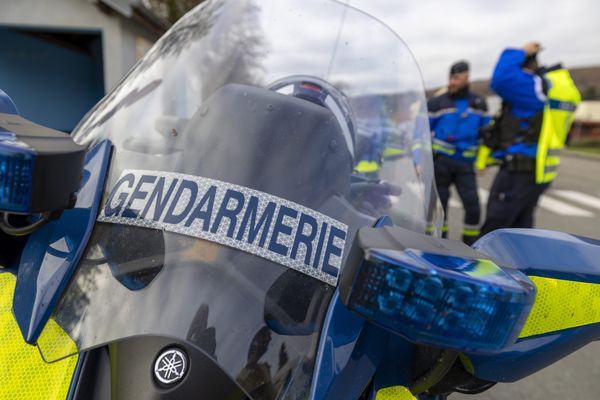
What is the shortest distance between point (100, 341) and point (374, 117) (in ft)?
4.22

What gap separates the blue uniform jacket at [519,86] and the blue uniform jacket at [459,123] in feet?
3.71

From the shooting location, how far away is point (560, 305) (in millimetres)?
876

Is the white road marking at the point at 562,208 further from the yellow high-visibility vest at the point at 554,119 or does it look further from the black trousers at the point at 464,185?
the yellow high-visibility vest at the point at 554,119

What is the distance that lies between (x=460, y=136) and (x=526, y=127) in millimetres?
1191

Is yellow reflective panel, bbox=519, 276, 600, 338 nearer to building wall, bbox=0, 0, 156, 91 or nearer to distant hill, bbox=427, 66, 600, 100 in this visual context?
building wall, bbox=0, 0, 156, 91

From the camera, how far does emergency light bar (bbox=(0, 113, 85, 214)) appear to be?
76 cm

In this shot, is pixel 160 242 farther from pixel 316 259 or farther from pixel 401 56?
pixel 401 56

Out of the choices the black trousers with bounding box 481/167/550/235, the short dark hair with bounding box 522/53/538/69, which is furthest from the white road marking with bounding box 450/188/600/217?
the short dark hair with bounding box 522/53/538/69

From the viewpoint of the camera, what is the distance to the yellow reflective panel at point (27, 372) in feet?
2.90

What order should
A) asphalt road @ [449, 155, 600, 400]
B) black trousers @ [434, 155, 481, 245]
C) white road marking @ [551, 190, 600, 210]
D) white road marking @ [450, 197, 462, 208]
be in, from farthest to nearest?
white road marking @ [551, 190, 600, 210] < white road marking @ [450, 197, 462, 208] < black trousers @ [434, 155, 481, 245] < asphalt road @ [449, 155, 600, 400]

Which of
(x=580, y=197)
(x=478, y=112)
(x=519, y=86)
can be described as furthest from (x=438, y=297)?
(x=580, y=197)

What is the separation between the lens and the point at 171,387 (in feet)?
2.70

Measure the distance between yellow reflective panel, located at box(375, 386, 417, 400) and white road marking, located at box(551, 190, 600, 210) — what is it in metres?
9.72

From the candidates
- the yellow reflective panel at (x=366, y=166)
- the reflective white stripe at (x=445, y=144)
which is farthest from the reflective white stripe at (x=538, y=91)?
the yellow reflective panel at (x=366, y=166)
